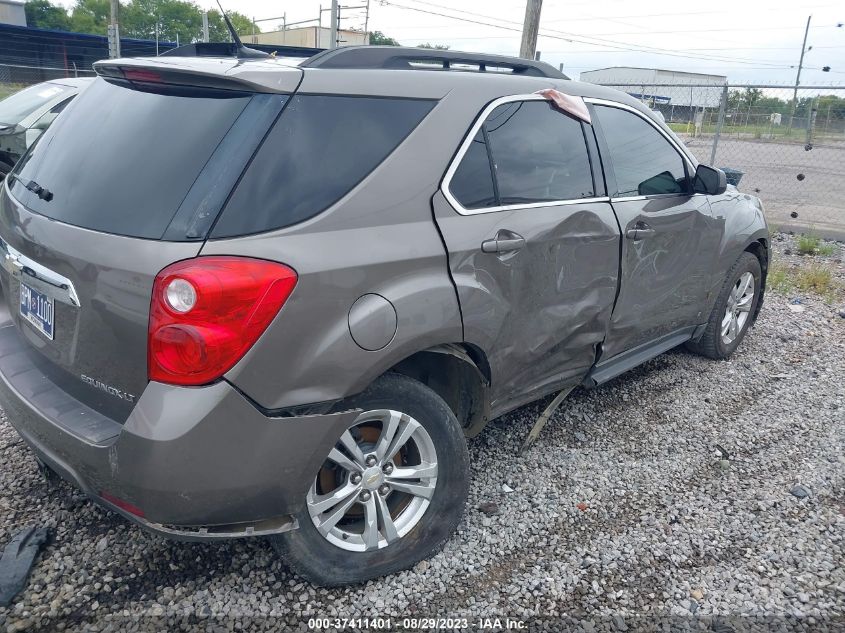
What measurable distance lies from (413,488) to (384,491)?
13 centimetres

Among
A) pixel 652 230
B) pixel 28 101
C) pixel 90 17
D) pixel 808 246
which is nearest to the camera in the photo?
pixel 652 230

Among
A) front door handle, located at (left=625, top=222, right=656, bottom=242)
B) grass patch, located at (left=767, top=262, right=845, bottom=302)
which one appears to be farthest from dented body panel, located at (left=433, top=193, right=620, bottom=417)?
grass patch, located at (left=767, top=262, right=845, bottom=302)

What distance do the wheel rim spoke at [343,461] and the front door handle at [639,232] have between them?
190cm

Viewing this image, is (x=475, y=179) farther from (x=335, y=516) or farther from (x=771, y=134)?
(x=771, y=134)

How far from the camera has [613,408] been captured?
425 cm

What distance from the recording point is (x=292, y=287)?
215 centimetres

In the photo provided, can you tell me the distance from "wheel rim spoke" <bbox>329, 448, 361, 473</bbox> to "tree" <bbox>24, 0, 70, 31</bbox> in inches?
2810

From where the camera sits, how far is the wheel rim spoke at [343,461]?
7.98ft

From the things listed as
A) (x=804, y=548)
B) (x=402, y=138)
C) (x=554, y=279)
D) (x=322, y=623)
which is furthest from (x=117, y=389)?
(x=804, y=548)

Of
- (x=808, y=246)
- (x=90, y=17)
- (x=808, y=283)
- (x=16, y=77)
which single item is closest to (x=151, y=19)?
(x=90, y=17)

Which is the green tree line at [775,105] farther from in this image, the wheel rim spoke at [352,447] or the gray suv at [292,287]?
the wheel rim spoke at [352,447]

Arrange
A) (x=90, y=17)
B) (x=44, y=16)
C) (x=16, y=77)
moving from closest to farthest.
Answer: (x=16, y=77), (x=44, y=16), (x=90, y=17)

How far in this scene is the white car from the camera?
7258mm

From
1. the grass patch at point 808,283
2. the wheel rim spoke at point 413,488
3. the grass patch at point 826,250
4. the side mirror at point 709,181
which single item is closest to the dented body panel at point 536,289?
the wheel rim spoke at point 413,488
